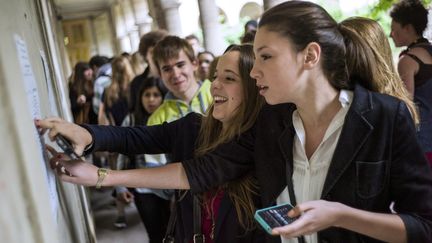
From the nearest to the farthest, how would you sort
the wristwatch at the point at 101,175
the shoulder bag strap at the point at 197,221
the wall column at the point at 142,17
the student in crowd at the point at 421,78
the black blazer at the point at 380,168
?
the black blazer at the point at 380,168 → the wristwatch at the point at 101,175 → the shoulder bag strap at the point at 197,221 → the student in crowd at the point at 421,78 → the wall column at the point at 142,17

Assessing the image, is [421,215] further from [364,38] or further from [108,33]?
[108,33]

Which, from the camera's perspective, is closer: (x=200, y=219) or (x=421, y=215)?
(x=421, y=215)

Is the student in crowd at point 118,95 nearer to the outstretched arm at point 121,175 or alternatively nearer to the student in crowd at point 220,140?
the student in crowd at point 220,140

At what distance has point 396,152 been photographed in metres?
1.12

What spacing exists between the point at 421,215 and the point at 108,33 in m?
17.1

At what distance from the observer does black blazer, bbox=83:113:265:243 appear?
1.39 meters

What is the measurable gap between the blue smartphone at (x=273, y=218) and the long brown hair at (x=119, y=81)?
2.82 meters

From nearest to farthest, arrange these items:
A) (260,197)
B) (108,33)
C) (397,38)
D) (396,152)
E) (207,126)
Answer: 1. (396,152)
2. (260,197)
3. (207,126)
4. (397,38)
5. (108,33)

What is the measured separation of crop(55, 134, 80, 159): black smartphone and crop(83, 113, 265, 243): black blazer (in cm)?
12

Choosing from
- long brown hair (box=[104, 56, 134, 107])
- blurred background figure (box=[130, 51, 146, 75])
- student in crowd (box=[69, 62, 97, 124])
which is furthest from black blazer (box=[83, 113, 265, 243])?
student in crowd (box=[69, 62, 97, 124])

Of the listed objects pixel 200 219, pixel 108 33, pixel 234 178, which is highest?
pixel 108 33

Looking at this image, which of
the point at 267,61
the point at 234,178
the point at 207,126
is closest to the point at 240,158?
the point at 234,178

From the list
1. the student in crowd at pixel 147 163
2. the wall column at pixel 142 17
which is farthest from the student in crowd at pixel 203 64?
the wall column at pixel 142 17

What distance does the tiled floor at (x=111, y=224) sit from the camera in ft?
12.7
